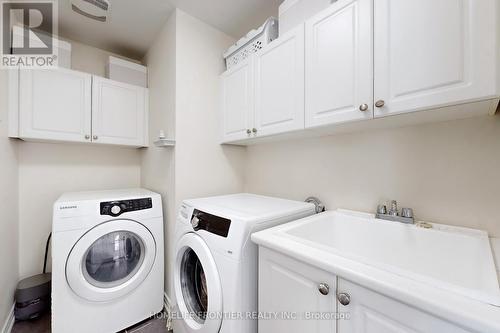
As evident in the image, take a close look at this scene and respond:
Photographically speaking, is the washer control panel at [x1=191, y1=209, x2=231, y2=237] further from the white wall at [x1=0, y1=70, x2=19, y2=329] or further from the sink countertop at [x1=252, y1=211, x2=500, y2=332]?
the white wall at [x1=0, y1=70, x2=19, y2=329]

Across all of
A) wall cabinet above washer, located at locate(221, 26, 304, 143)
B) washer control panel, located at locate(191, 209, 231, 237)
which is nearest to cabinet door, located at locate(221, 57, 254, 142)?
wall cabinet above washer, located at locate(221, 26, 304, 143)

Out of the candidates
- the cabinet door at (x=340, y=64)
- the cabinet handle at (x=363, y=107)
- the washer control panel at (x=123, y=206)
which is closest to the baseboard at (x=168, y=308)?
the washer control panel at (x=123, y=206)

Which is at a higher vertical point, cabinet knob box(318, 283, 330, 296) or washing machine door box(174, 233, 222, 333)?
cabinet knob box(318, 283, 330, 296)

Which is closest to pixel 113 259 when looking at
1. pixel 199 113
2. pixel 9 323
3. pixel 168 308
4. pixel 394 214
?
pixel 168 308

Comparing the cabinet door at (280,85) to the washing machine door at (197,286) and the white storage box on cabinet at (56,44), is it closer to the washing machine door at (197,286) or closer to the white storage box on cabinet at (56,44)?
the washing machine door at (197,286)

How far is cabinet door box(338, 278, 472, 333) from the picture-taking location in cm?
52

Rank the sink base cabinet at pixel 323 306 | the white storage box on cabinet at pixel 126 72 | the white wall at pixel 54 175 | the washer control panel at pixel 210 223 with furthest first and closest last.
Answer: the white storage box on cabinet at pixel 126 72 → the white wall at pixel 54 175 → the washer control panel at pixel 210 223 → the sink base cabinet at pixel 323 306

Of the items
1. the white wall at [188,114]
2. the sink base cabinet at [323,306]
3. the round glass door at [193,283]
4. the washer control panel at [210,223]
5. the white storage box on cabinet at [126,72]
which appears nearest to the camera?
the sink base cabinet at [323,306]

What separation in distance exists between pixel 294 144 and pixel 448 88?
3.28 feet

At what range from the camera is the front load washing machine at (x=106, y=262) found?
4.34ft

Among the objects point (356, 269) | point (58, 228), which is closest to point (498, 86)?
point (356, 269)

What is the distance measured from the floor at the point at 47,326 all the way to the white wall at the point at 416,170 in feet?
5.05

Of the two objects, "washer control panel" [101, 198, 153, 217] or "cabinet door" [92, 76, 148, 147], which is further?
"cabinet door" [92, 76, 148, 147]

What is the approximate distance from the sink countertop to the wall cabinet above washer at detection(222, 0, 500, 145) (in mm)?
656
